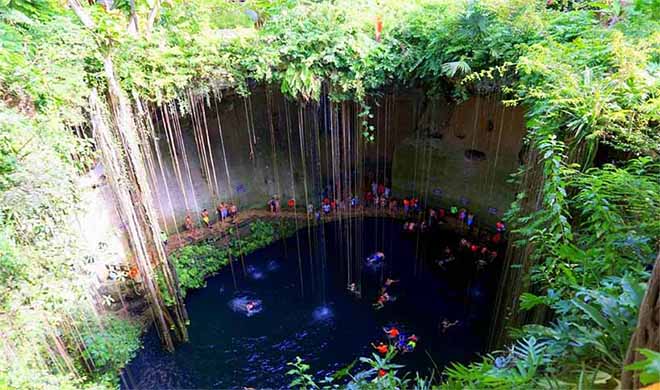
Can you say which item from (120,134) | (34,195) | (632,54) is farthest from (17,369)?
(632,54)

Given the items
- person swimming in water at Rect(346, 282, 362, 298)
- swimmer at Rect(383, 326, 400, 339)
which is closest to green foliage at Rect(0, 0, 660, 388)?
person swimming in water at Rect(346, 282, 362, 298)

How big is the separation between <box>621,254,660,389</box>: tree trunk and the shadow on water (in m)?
4.13

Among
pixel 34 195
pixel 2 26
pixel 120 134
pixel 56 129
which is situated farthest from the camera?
pixel 120 134

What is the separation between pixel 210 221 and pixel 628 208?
250 inches

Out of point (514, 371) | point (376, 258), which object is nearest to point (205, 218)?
point (376, 258)

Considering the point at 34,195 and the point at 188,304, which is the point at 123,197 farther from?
the point at 188,304

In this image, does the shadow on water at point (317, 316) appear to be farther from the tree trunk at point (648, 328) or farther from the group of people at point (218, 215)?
the tree trunk at point (648, 328)

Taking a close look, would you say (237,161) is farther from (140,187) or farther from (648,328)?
(648,328)

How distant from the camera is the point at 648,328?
914mm

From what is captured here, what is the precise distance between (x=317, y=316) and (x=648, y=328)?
4.97 meters

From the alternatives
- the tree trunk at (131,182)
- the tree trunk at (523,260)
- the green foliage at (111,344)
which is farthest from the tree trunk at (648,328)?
the green foliage at (111,344)

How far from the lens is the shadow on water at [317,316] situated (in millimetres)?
4875

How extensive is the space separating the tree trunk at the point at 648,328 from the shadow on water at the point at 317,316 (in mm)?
4132

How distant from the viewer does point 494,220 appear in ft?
23.0
